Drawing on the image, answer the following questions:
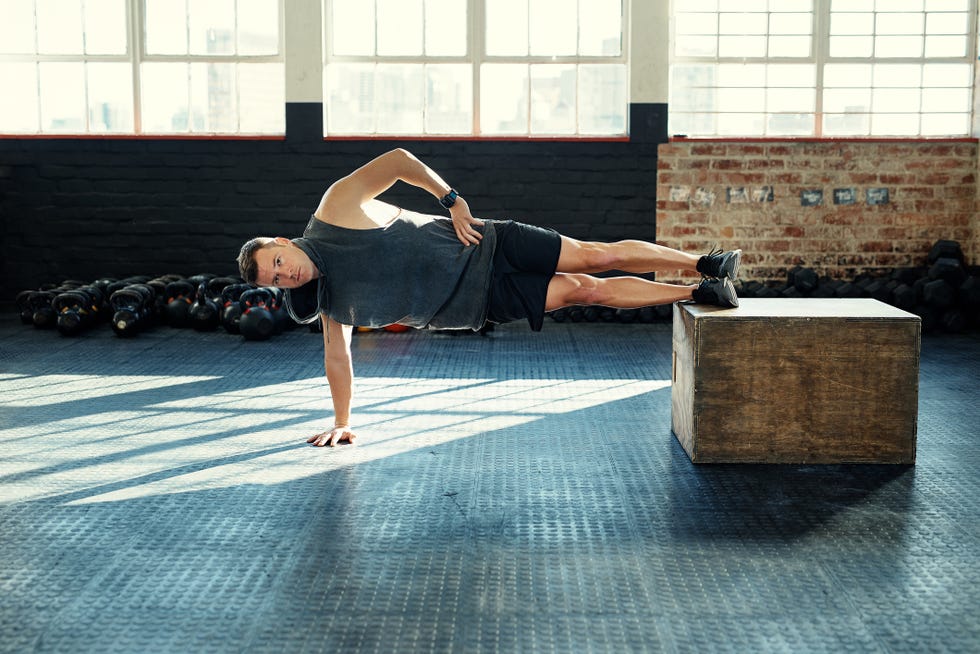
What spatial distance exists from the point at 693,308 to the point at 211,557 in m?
2.10

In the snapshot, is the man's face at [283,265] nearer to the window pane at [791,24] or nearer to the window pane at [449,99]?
the window pane at [449,99]

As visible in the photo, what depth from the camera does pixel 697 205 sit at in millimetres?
8344

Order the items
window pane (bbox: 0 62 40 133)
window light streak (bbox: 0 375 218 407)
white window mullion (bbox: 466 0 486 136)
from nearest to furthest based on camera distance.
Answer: window light streak (bbox: 0 375 218 407) < white window mullion (bbox: 466 0 486 136) < window pane (bbox: 0 62 40 133)

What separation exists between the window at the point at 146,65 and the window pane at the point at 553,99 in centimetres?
219

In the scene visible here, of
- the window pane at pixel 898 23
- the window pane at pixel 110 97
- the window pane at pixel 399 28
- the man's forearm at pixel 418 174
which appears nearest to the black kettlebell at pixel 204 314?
the window pane at pixel 110 97

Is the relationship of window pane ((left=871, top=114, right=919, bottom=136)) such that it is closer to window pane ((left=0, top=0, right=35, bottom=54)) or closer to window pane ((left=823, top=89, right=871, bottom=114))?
window pane ((left=823, top=89, right=871, bottom=114))

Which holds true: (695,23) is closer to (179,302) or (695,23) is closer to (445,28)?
(445,28)

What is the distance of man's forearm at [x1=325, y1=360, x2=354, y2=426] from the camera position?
13.3 ft

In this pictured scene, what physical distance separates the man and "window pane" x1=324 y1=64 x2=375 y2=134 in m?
4.66

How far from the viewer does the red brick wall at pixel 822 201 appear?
8.24m

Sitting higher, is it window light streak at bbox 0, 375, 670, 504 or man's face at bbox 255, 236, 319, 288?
man's face at bbox 255, 236, 319, 288

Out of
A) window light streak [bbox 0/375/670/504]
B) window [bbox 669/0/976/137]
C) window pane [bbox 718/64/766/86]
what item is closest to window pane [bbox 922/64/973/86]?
window [bbox 669/0/976/137]

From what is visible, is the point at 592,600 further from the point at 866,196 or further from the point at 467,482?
the point at 866,196

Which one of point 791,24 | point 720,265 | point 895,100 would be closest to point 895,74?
point 895,100
